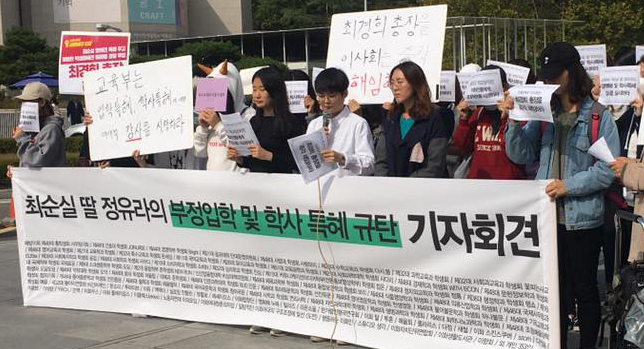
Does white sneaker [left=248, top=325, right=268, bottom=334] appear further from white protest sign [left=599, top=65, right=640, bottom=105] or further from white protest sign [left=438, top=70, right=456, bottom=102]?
white protest sign [left=599, top=65, right=640, bottom=105]

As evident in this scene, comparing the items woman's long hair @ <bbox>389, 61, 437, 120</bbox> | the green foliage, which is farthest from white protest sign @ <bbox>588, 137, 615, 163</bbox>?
the green foliage

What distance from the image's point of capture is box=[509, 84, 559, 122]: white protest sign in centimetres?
489

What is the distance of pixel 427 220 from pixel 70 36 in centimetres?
433

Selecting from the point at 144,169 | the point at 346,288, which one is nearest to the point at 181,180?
the point at 144,169

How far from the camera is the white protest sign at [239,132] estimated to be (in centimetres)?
612

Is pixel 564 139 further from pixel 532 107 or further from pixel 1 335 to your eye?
pixel 1 335

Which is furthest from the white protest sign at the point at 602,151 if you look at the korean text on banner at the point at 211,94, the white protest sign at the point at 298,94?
the white protest sign at the point at 298,94

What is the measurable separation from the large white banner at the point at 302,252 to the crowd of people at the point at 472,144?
0.25 metres

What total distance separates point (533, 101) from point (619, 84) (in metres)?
2.46

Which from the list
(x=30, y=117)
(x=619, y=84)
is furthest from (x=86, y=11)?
(x=619, y=84)

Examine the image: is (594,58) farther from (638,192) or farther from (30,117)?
(30,117)

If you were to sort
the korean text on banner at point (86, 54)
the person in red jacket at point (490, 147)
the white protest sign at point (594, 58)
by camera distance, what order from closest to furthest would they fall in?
the person in red jacket at point (490, 147)
the korean text on banner at point (86, 54)
the white protest sign at point (594, 58)

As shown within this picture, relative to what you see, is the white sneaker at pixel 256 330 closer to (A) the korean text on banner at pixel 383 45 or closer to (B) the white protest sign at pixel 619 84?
(A) the korean text on banner at pixel 383 45

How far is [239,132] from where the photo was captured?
6188mm
